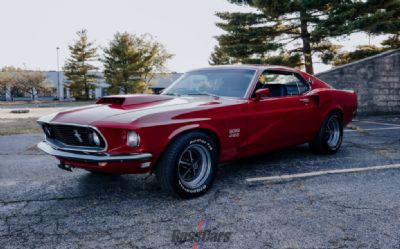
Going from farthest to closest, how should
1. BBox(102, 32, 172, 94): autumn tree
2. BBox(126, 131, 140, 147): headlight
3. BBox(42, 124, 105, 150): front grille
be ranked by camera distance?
BBox(102, 32, 172, 94): autumn tree, BBox(42, 124, 105, 150): front grille, BBox(126, 131, 140, 147): headlight

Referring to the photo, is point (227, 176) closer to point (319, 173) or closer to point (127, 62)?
point (319, 173)

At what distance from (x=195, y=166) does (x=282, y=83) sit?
2141 mm

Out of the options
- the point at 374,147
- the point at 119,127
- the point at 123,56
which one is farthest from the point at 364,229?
the point at 123,56

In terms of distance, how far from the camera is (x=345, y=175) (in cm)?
452

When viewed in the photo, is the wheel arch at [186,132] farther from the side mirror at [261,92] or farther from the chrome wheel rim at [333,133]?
the chrome wheel rim at [333,133]

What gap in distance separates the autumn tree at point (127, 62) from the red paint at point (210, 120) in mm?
36826

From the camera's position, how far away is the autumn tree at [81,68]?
48875mm

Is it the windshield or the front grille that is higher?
the windshield

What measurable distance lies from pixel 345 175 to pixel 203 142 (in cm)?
214

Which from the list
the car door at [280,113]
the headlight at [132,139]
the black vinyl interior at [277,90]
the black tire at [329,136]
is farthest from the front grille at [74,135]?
the black tire at [329,136]

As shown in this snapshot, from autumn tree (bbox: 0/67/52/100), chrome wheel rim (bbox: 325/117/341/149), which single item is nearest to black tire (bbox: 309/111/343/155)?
chrome wheel rim (bbox: 325/117/341/149)

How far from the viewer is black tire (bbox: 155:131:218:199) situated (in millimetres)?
3410

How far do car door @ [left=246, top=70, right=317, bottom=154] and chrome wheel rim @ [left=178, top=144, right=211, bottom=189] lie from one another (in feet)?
2.32

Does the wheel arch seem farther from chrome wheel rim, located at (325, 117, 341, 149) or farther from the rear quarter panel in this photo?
chrome wheel rim, located at (325, 117, 341, 149)
